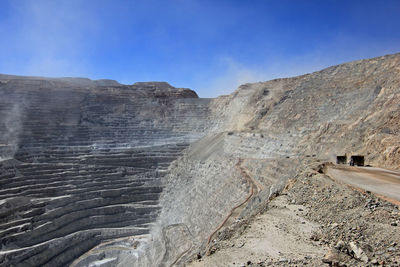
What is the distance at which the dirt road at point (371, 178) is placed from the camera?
7.80 metres

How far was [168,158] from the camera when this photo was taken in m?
24.8

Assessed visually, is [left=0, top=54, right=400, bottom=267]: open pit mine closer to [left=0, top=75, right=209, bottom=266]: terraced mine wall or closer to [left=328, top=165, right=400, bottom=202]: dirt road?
[left=0, top=75, right=209, bottom=266]: terraced mine wall

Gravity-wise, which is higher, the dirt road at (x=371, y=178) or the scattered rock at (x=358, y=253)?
the dirt road at (x=371, y=178)

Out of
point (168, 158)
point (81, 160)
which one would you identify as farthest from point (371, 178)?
point (81, 160)

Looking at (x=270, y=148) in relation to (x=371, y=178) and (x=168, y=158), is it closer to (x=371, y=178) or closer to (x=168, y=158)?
(x=371, y=178)

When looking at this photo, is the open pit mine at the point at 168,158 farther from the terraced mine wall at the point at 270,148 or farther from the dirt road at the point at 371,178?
the dirt road at the point at 371,178

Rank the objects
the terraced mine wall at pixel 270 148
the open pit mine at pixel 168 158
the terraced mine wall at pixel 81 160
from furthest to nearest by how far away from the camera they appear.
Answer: the terraced mine wall at pixel 81 160 → the open pit mine at pixel 168 158 → the terraced mine wall at pixel 270 148

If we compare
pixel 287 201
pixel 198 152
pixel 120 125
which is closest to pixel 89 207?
pixel 198 152

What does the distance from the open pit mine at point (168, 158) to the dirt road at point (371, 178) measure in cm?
43

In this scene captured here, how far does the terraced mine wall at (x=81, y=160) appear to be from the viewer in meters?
16.4

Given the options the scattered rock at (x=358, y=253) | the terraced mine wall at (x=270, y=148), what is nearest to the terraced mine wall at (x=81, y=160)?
the terraced mine wall at (x=270, y=148)

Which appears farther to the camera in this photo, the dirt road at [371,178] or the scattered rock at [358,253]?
the dirt road at [371,178]

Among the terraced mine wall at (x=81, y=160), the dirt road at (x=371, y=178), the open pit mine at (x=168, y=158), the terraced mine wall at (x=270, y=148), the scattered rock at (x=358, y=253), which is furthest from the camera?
the terraced mine wall at (x=81, y=160)

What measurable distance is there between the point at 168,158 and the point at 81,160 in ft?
23.9
